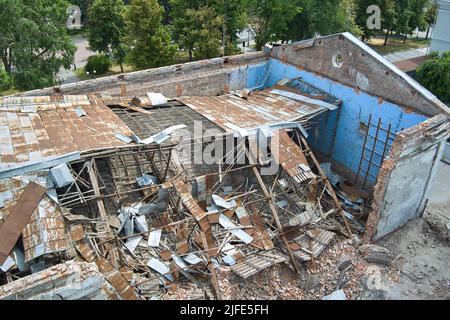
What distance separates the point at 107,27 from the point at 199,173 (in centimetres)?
2140

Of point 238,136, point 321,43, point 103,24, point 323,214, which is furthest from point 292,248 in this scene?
point 103,24

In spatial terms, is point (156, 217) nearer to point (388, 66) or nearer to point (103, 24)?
point (388, 66)

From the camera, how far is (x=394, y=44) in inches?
1704

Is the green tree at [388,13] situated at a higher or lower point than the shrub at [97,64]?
higher

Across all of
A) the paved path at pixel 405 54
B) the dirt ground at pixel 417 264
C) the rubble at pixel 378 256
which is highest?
the paved path at pixel 405 54

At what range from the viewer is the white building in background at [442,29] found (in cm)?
3119

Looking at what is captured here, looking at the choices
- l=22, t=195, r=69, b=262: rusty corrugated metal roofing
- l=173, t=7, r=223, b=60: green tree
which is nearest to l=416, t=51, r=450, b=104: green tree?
l=173, t=7, r=223, b=60: green tree

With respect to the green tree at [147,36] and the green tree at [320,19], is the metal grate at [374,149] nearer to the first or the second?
the green tree at [320,19]

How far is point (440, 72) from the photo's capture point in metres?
25.3

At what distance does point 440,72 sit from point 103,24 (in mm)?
24220

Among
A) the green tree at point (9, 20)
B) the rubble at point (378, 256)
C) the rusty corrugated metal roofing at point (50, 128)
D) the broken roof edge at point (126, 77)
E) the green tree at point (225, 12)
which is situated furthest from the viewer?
the green tree at point (225, 12)

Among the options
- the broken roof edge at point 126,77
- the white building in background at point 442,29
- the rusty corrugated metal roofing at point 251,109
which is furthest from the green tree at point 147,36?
the white building in background at point 442,29

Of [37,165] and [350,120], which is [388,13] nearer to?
[350,120]

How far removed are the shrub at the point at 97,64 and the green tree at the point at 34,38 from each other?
6.47 meters
